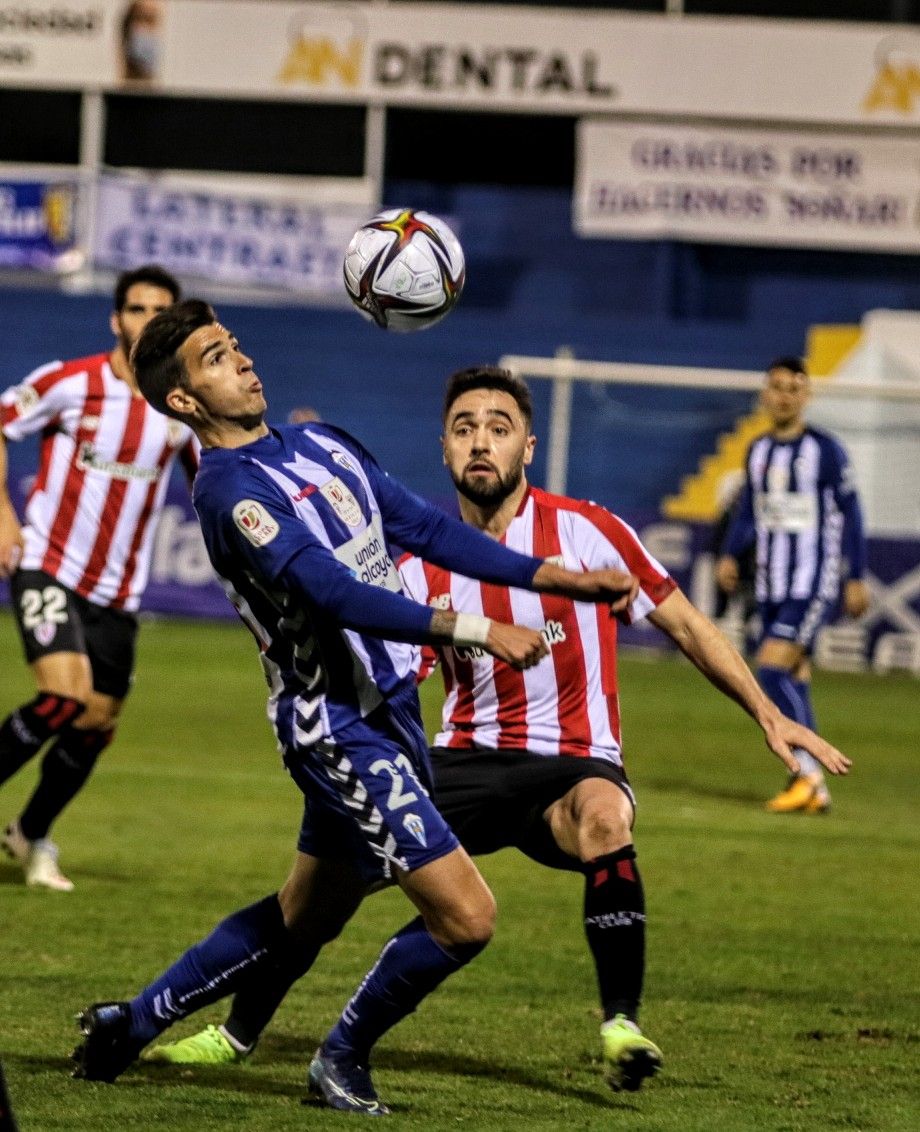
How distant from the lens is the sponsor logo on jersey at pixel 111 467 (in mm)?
8484

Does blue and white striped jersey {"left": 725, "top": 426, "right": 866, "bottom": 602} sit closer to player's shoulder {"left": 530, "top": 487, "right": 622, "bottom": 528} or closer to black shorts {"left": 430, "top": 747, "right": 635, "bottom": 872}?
player's shoulder {"left": 530, "top": 487, "right": 622, "bottom": 528}

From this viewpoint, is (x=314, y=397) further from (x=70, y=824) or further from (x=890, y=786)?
(x=70, y=824)

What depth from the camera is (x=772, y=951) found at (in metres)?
7.30

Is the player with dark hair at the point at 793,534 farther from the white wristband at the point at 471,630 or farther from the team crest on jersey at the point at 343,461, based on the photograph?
the white wristband at the point at 471,630

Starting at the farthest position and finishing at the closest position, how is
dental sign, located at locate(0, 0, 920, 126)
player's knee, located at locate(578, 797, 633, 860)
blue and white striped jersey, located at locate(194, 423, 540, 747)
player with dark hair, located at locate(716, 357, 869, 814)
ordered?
1. dental sign, located at locate(0, 0, 920, 126)
2. player with dark hair, located at locate(716, 357, 869, 814)
3. player's knee, located at locate(578, 797, 633, 860)
4. blue and white striped jersey, located at locate(194, 423, 540, 747)

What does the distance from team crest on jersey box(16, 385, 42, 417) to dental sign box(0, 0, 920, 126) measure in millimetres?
18948

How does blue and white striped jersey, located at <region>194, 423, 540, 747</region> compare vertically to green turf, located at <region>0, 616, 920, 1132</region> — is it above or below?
above

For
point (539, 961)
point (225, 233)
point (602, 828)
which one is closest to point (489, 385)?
point (602, 828)

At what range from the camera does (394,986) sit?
4984 millimetres

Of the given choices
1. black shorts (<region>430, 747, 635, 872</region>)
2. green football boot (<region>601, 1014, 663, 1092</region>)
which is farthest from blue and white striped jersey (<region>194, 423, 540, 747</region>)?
green football boot (<region>601, 1014, 663, 1092</region>)

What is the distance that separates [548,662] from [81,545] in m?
3.20

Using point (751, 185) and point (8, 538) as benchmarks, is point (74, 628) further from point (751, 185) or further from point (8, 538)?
point (751, 185)

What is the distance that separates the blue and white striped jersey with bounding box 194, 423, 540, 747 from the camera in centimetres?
468

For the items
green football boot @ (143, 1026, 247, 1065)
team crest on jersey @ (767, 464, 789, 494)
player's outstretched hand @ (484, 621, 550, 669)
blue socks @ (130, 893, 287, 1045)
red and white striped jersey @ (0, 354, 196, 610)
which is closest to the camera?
player's outstretched hand @ (484, 621, 550, 669)
